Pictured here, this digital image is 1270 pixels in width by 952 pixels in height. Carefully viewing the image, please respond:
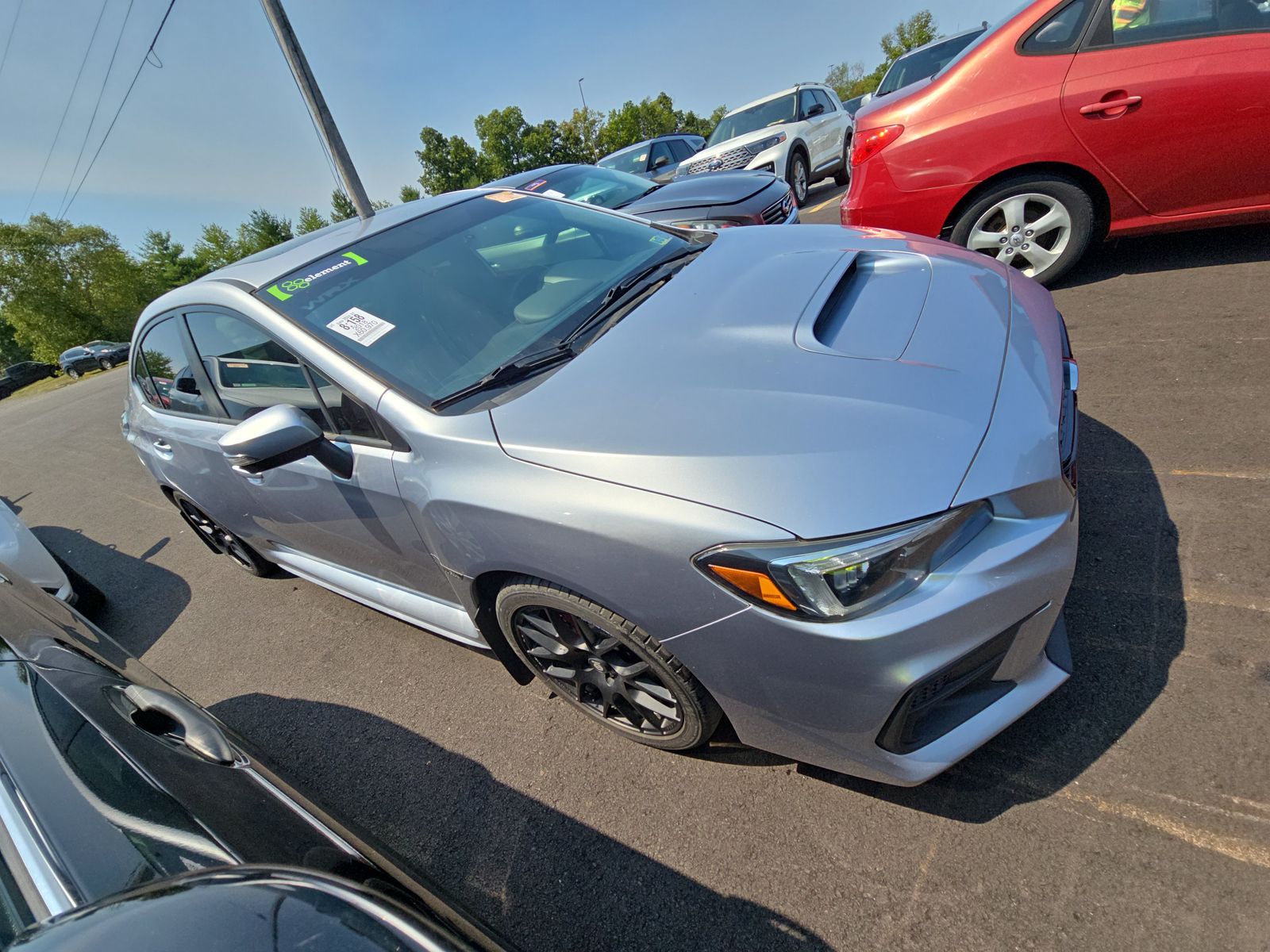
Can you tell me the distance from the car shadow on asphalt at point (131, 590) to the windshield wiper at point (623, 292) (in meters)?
3.14

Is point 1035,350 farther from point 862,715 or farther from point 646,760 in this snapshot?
point 646,760

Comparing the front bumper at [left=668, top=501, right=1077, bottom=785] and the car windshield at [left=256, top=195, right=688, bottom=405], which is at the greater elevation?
the car windshield at [left=256, top=195, right=688, bottom=405]

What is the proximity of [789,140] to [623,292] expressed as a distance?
23.2 ft

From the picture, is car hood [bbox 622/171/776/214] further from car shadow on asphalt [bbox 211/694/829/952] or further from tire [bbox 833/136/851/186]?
tire [bbox 833/136/851/186]

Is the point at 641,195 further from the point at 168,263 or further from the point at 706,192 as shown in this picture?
the point at 168,263

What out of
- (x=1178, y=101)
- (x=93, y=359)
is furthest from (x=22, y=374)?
(x=1178, y=101)

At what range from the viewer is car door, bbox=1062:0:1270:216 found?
9.74 feet

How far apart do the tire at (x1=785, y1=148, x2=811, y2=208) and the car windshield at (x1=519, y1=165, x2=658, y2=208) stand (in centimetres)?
277

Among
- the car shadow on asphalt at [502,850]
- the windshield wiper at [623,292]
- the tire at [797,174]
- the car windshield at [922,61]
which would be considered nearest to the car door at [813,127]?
the tire at [797,174]

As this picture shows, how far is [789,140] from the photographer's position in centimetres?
806

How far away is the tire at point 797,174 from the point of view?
8.13 metres

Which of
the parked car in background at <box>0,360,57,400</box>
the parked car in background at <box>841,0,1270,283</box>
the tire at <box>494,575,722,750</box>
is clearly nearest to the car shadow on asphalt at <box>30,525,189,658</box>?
the tire at <box>494,575,722,750</box>

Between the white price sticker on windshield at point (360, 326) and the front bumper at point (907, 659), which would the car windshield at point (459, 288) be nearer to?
the white price sticker on windshield at point (360, 326)

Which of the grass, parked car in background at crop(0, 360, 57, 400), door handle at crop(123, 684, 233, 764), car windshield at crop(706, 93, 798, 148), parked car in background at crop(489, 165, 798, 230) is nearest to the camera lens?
door handle at crop(123, 684, 233, 764)
